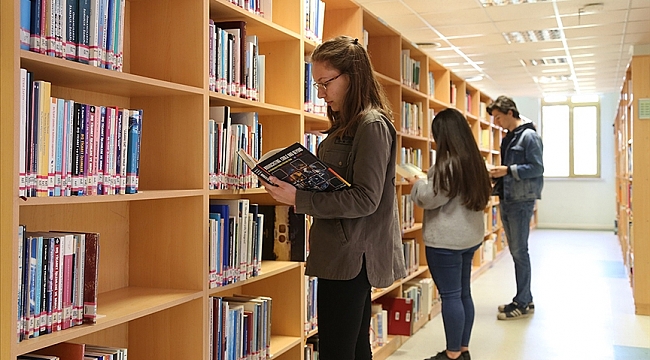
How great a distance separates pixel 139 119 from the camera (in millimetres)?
1937

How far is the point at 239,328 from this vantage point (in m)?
2.49

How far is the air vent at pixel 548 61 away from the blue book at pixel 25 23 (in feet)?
24.2

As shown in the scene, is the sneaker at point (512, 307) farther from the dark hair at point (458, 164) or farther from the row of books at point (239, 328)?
the row of books at point (239, 328)

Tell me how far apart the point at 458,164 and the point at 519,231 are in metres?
1.76

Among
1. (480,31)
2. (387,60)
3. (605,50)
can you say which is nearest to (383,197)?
(387,60)

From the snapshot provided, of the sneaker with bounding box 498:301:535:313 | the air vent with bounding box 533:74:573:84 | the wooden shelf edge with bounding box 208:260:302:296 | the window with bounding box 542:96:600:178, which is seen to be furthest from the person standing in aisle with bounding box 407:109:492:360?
the window with bounding box 542:96:600:178

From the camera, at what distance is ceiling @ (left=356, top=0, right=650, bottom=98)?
5.44m

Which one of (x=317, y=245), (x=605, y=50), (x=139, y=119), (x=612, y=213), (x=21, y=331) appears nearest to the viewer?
(x=21, y=331)

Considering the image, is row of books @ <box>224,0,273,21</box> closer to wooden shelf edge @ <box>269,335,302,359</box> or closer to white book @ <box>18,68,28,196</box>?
white book @ <box>18,68,28,196</box>

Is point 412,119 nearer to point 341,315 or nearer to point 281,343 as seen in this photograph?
point 281,343

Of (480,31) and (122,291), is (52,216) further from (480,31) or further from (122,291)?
(480,31)

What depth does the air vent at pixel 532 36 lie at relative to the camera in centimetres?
644

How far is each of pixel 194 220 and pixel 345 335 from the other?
66 cm

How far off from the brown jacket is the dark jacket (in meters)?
3.01
